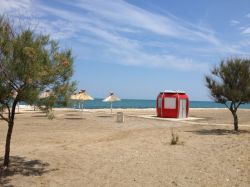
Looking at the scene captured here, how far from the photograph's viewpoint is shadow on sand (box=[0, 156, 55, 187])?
33.2 feet

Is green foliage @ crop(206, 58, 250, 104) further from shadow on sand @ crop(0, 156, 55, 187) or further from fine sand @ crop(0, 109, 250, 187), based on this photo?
shadow on sand @ crop(0, 156, 55, 187)

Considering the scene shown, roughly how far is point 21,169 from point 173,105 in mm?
24170

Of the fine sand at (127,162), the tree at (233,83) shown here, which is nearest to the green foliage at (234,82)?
the tree at (233,83)

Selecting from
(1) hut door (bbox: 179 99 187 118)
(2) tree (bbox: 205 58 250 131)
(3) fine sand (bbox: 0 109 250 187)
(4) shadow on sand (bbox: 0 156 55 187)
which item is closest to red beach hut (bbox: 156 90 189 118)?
(1) hut door (bbox: 179 99 187 118)

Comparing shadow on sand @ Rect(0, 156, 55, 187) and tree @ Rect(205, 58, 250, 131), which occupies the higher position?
tree @ Rect(205, 58, 250, 131)

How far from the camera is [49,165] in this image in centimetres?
1141

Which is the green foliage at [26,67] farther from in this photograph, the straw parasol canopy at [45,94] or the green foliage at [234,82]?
the green foliage at [234,82]

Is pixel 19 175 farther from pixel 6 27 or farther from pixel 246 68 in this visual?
pixel 246 68

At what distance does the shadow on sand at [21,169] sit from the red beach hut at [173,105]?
2300cm

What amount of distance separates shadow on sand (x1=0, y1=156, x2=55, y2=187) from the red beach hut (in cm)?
2300

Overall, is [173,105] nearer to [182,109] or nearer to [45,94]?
[182,109]

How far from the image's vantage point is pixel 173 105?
112ft

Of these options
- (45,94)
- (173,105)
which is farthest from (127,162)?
(173,105)

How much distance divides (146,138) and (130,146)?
2688mm
